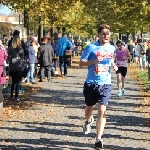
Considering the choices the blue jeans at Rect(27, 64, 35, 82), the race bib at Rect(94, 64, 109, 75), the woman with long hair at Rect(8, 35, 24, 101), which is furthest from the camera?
the blue jeans at Rect(27, 64, 35, 82)

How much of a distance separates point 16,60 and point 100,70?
18.3 ft

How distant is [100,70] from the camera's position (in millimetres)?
7523

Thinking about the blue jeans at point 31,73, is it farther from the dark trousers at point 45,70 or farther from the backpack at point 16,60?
the backpack at point 16,60

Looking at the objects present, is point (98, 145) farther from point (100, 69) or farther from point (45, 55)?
point (45, 55)

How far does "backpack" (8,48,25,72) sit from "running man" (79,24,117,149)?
521cm

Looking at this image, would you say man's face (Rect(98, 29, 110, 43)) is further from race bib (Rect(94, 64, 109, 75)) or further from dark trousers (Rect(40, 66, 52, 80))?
dark trousers (Rect(40, 66, 52, 80))

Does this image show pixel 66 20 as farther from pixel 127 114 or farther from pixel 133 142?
pixel 133 142

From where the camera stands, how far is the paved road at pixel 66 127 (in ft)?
25.4

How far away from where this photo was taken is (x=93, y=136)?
8438 millimetres

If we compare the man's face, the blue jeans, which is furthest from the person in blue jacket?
the man's face

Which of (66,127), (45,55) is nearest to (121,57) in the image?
(45,55)

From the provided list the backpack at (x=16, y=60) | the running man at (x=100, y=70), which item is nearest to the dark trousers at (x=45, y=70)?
the backpack at (x=16, y=60)

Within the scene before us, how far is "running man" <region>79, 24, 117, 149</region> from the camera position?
739 centimetres

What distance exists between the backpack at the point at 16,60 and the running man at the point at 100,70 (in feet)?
17.1
